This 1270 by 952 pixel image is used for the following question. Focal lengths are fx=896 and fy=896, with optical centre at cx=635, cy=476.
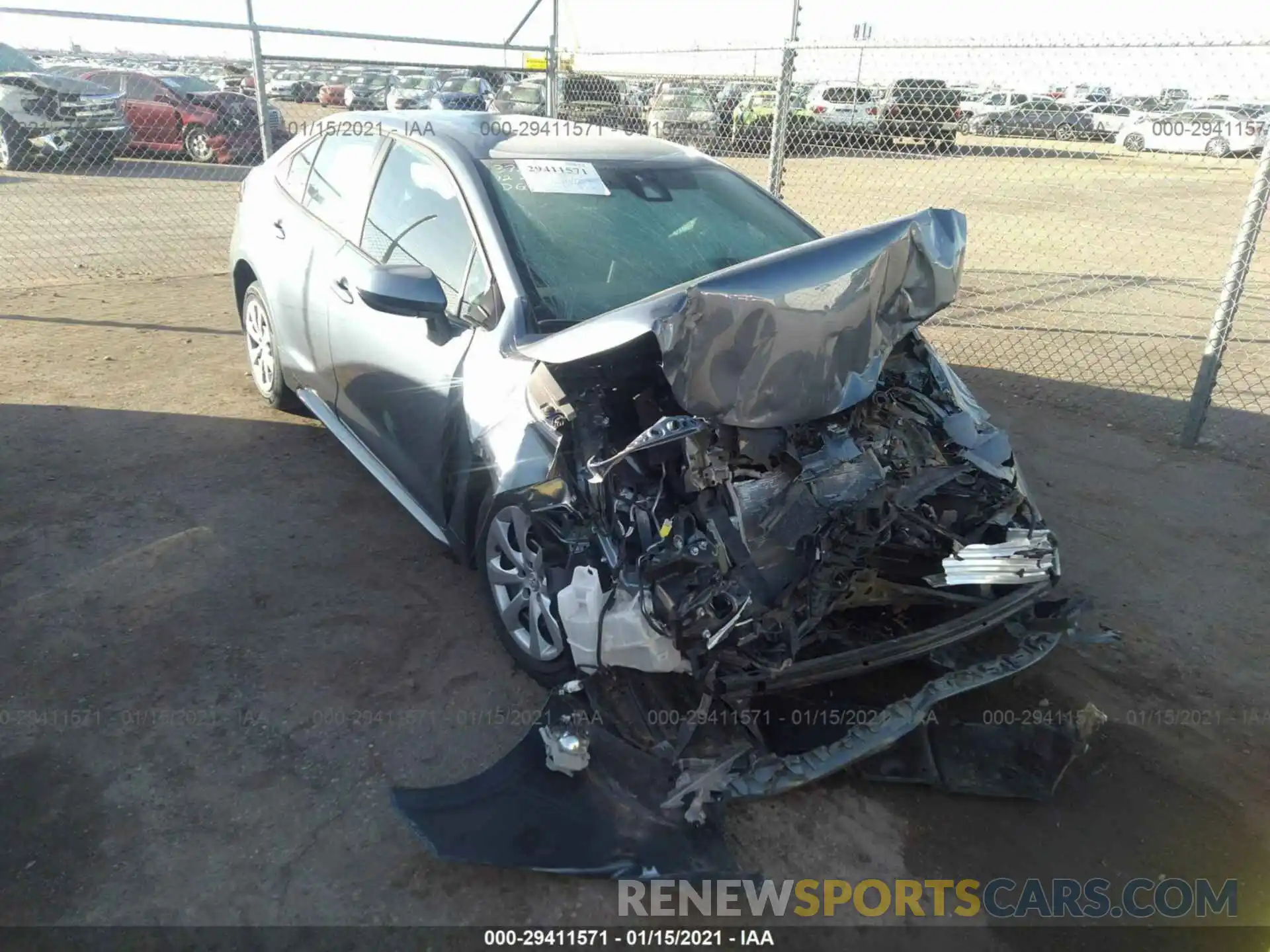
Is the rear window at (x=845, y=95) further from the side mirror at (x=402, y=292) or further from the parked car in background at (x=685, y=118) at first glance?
the side mirror at (x=402, y=292)

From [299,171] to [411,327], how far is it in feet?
6.02

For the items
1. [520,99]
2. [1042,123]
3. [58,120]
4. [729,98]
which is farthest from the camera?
[58,120]

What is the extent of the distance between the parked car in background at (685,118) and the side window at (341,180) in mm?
7115

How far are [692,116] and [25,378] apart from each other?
8.80 metres

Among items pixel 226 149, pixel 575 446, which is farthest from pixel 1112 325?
pixel 226 149

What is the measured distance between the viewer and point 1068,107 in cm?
835

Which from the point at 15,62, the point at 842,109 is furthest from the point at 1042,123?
the point at 15,62

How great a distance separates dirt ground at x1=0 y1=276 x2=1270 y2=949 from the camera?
2.45 meters

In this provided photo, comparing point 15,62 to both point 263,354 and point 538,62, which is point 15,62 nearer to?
point 538,62

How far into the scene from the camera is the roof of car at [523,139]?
12.5 ft

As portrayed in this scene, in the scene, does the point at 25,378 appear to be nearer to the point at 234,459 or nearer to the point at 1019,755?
the point at 234,459

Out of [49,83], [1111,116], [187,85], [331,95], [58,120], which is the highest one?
[1111,116]

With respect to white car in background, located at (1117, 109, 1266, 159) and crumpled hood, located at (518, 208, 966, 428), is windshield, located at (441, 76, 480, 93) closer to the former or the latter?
white car in background, located at (1117, 109, 1266, 159)

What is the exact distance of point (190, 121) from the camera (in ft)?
51.2
